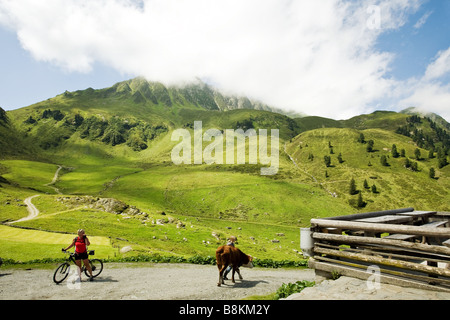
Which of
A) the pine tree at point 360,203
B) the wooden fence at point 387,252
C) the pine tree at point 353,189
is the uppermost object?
the pine tree at point 353,189

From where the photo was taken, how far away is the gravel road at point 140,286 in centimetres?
1388

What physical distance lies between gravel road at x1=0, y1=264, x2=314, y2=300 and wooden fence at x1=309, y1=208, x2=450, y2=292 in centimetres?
464

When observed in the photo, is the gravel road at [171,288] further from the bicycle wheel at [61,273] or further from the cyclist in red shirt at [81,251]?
the cyclist in red shirt at [81,251]

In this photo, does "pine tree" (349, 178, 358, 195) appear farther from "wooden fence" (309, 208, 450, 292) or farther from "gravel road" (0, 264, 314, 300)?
"wooden fence" (309, 208, 450, 292)

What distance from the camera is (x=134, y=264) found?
24.8m

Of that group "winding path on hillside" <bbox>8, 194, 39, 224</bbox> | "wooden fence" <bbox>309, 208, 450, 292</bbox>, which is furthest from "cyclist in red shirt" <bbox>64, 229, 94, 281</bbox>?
"winding path on hillside" <bbox>8, 194, 39, 224</bbox>

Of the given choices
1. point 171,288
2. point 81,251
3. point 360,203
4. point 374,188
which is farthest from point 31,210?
point 374,188

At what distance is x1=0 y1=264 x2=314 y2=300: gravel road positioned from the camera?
13883 millimetres

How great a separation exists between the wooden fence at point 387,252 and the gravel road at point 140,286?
4.64 metres

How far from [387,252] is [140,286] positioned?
14017 millimetres

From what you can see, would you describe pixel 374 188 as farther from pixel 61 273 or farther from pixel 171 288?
pixel 61 273

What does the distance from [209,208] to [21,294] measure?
128 m

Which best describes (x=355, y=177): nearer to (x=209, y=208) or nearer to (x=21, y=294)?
(x=209, y=208)

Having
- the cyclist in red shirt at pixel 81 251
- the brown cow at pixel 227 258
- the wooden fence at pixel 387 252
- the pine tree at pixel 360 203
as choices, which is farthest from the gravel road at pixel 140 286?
the pine tree at pixel 360 203
